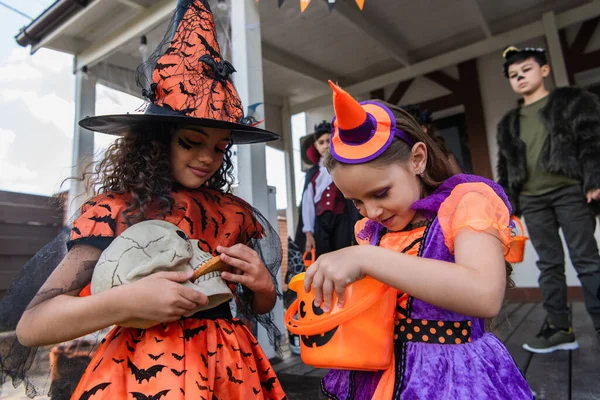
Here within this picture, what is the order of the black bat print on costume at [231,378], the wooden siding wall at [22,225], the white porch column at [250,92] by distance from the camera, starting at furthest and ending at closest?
the wooden siding wall at [22,225]
the white porch column at [250,92]
the black bat print on costume at [231,378]

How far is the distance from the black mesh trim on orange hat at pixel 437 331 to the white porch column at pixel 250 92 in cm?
134

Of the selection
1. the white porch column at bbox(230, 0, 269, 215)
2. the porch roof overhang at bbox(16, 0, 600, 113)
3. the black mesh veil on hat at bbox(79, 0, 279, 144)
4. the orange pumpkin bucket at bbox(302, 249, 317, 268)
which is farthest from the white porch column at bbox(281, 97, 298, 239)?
the black mesh veil on hat at bbox(79, 0, 279, 144)

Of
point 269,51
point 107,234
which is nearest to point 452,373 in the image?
point 107,234

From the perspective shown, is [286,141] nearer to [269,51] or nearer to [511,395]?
[269,51]

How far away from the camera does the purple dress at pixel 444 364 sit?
778mm

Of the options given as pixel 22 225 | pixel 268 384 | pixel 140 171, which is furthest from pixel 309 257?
pixel 22 225

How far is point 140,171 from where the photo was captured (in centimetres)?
105

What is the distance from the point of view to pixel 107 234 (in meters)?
0.92

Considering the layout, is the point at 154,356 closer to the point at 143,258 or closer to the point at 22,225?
the point at 143,258

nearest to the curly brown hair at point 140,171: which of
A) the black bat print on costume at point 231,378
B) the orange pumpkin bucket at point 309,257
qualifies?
the black bat print on costume at point 231,378

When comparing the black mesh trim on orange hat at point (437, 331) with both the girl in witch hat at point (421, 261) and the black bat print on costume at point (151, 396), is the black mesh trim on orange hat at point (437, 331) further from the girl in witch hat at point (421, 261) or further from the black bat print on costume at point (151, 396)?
the black bat print on costume at point (151, 396)

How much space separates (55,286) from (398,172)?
83 cm

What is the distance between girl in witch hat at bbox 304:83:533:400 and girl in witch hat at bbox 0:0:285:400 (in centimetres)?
29

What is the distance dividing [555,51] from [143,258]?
4.74 m
